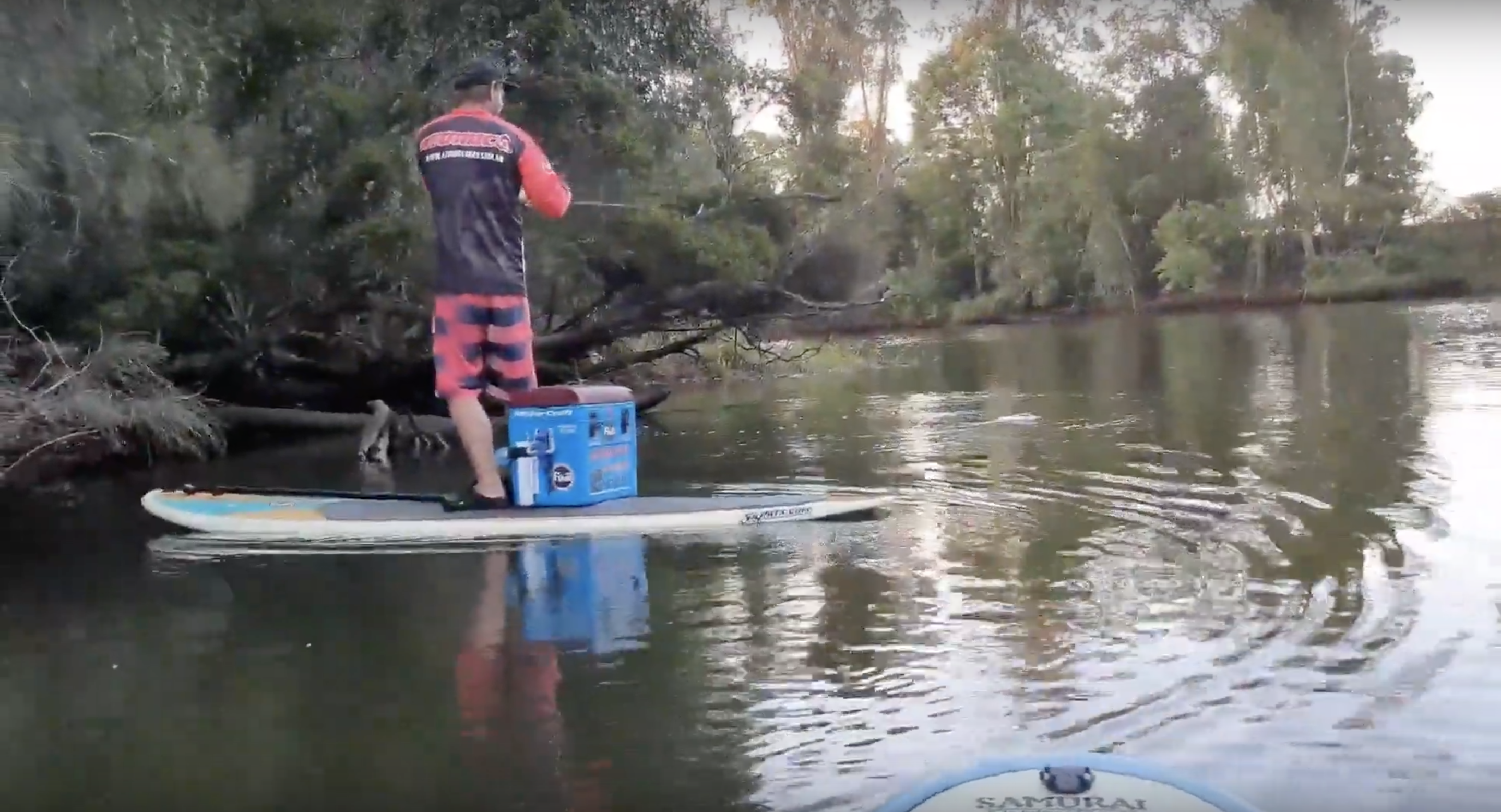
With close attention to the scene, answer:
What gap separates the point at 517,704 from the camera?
2.67m

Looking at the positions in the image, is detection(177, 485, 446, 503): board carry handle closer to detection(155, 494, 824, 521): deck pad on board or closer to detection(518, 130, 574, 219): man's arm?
detection(155, 494, 824, 521): deck pad on board

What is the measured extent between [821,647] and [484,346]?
2045 mm

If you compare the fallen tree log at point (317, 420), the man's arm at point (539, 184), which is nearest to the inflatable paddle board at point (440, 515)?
the man's arm at point (539, 184)

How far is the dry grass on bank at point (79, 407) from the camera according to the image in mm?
6012

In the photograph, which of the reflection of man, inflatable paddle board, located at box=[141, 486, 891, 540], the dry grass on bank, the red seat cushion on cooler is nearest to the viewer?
the reflection of man

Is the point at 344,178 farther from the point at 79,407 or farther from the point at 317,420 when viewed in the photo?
the point at 317,420

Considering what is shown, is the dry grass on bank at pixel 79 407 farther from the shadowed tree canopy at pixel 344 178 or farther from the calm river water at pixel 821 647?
the calm river water at pixel 821 647

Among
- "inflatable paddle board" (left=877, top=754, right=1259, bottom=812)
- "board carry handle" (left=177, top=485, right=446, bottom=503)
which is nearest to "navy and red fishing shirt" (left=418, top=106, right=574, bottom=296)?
"board carry handle" (left=177, top=485, right=446, bottom=503)

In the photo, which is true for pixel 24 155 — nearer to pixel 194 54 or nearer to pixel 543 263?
pixel 194 54

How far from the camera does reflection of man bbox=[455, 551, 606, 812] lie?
2.23 m

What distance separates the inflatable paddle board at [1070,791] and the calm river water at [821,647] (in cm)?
78

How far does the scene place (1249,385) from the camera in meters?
8.64

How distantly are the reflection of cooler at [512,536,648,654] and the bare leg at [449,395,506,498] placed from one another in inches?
13.0

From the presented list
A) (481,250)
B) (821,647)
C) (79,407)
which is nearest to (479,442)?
(481,250)
